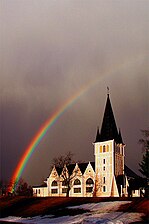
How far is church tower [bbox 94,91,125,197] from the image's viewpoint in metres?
65.9

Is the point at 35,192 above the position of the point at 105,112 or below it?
below

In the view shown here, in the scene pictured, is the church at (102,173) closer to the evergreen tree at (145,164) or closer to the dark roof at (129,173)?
the dark roof at (129,173)

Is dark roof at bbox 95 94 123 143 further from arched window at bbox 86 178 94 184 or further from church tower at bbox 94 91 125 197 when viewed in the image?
arched window at bbox 86 178 94 184

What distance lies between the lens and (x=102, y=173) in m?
68.1

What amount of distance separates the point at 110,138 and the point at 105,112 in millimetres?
6282

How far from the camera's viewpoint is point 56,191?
69.0 m

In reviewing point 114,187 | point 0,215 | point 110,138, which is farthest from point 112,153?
point 0,215

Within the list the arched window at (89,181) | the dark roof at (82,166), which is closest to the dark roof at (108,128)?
the dark roof at (82,166)

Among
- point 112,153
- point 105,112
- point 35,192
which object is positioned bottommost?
point 35,192

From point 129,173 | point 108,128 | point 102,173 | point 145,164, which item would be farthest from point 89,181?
point 145,164

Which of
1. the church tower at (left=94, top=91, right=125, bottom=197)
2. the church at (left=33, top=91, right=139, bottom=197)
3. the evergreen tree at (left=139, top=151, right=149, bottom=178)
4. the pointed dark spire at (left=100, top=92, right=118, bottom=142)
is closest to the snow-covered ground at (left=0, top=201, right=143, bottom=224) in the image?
the evergreen tree at (left=139, top=151, right=149, bottom=178)

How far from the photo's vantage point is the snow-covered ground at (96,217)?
37.0 feet

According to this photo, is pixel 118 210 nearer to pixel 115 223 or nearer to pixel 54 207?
pixel 115 223

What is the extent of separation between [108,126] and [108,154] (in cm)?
535
